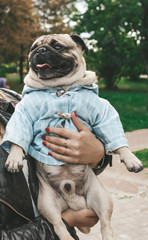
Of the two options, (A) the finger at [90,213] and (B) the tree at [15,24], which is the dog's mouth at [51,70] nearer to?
(A) the finger at [90,213]

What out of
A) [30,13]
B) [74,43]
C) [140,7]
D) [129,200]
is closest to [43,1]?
[30,13]

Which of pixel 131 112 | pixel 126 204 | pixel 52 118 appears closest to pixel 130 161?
pixel 52 118

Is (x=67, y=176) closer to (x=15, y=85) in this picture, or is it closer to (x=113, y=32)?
(x=113, y=32)

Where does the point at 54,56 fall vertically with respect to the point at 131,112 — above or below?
above

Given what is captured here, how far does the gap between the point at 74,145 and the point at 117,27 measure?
1101 cm

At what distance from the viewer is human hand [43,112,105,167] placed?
2.09m

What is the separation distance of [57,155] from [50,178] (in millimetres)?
153

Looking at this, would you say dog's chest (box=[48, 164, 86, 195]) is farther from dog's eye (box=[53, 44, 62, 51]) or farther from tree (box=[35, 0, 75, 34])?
tree (box=[35, 0, 75, 34])

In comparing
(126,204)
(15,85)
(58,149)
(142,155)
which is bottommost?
(15,85)

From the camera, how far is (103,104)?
2273mm

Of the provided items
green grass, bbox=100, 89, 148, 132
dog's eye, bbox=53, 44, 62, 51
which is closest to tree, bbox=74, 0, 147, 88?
green grass, bbox=100, 89, 148, 132

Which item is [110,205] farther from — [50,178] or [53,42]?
[53,42]

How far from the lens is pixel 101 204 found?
208cm

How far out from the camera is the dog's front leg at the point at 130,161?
206 centimetres
